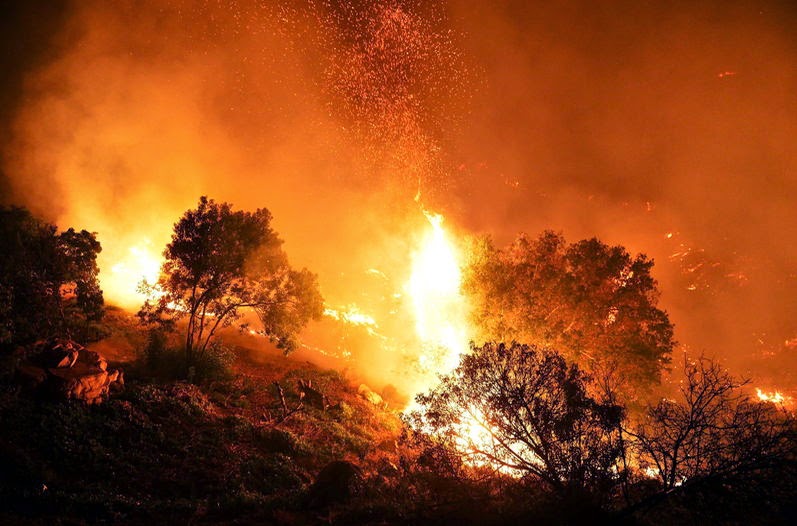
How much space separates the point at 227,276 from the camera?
23438mm

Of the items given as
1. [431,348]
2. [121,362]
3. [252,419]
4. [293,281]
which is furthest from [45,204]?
[431,348]

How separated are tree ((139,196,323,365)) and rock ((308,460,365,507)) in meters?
12.8

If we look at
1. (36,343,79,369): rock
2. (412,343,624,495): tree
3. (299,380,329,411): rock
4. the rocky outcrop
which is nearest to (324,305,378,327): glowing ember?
(299,380,329,411): rock

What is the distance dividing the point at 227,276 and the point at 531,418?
62.1 ft

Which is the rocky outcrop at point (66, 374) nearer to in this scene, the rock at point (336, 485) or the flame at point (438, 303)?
the rock at point (336, 485)

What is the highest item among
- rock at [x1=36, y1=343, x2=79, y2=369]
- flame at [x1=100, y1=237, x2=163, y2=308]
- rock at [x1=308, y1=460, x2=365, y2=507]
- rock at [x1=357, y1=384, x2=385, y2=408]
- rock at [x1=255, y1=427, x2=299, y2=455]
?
flame at [x1=100, y1=237, x2=163, y2=308]

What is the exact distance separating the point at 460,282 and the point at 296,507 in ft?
58.4

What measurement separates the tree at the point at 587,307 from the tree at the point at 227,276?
13.4 metres

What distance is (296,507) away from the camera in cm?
1238

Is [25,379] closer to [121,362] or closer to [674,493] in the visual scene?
[121,362]

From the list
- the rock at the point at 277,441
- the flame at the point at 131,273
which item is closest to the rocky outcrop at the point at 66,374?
the rock at the point at 277,441

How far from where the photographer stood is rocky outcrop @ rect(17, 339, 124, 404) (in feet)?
50.9

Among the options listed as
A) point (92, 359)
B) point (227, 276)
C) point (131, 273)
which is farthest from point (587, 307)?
point (131, 273)

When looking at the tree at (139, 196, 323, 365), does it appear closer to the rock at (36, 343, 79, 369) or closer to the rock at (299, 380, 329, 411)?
the rock at (299, 380, 329, 411)
